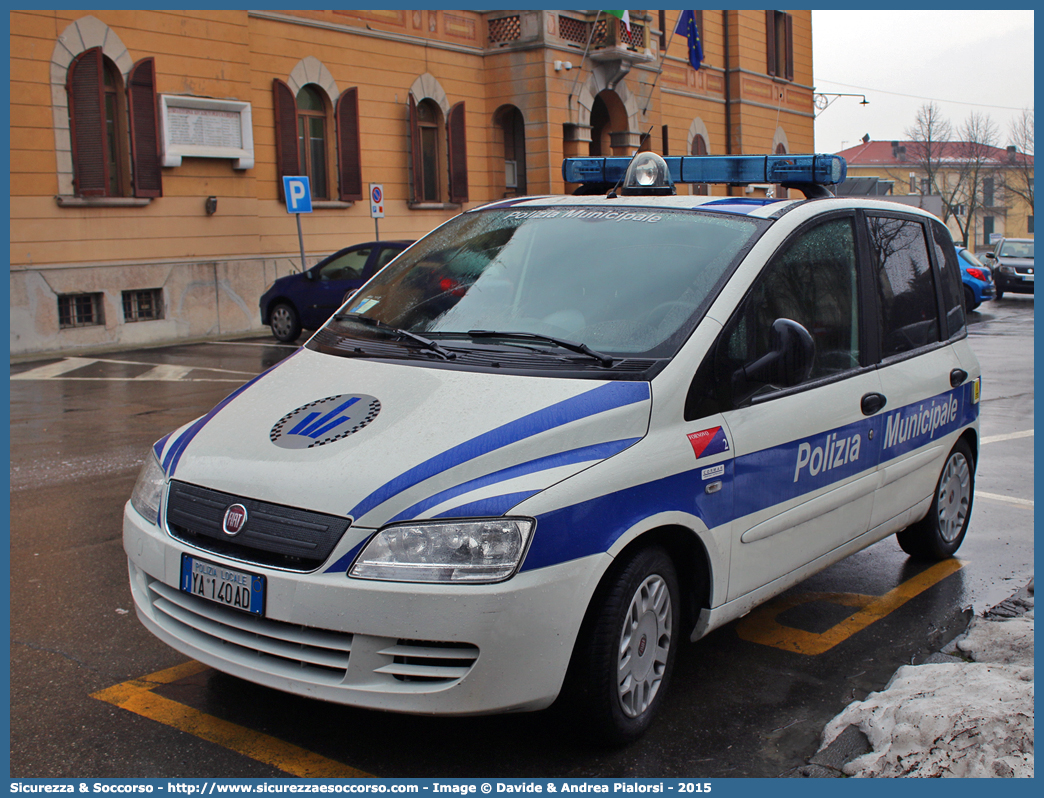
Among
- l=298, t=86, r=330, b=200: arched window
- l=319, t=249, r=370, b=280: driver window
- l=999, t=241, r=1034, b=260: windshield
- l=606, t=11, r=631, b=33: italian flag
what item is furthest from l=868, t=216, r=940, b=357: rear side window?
l=999, t=241, r=1034, b=260: windshield

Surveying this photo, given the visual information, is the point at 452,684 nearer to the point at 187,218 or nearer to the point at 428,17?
the point at 187,218

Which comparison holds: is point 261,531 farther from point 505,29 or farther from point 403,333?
point 505,29

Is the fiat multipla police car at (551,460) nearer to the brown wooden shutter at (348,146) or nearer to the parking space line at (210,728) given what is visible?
the parking space line at (210,728)

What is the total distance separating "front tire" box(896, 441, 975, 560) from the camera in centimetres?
536

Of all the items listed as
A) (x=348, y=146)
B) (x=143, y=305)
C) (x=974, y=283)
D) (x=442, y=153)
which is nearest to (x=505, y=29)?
(x=442, y=153)

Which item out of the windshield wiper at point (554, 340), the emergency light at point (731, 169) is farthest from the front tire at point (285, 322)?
the windshield wiper at point (554, 340)

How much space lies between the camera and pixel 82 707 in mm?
3701

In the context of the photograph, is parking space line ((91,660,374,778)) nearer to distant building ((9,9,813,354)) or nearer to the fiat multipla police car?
the fiat multipla police car

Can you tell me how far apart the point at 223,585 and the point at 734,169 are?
3687 millimetres

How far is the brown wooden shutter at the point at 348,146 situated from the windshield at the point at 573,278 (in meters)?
18.9

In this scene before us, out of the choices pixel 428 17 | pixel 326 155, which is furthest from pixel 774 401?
pixel 428 17

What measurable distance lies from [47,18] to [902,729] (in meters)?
18.2

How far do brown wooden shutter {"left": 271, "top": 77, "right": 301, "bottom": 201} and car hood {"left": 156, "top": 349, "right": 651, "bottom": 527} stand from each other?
18.6 metres

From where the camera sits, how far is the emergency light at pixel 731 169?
5.14 m
